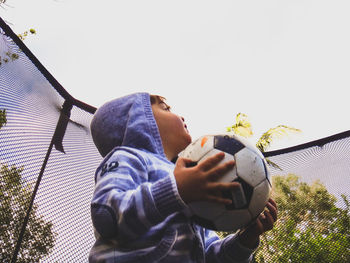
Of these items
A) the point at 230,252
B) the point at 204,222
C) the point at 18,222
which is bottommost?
the point at 18,222

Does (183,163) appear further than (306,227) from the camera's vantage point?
No

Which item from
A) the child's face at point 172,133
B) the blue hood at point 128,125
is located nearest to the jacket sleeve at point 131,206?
the blue hood at point 128,125

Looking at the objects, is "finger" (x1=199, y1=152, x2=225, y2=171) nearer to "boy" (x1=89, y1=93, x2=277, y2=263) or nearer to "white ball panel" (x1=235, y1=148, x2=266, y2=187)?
"boy" (x1=89, y1=93, x2=277, y2=263)

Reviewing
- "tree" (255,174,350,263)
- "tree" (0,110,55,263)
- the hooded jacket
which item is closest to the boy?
the hooded jacket

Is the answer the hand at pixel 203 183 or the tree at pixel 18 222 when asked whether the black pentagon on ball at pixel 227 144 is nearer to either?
the hand at pixel 203 183

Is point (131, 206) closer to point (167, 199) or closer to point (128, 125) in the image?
point (167, 199)

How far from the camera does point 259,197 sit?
0.81m

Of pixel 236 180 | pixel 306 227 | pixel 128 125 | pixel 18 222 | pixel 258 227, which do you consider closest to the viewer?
pixel 236 180

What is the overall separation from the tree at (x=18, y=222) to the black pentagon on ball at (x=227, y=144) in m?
1.29

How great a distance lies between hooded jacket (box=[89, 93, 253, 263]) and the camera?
642 millimetres

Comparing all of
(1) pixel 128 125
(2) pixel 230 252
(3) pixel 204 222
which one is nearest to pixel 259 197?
(3) pixel 204 222

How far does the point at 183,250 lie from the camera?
31.0 inches

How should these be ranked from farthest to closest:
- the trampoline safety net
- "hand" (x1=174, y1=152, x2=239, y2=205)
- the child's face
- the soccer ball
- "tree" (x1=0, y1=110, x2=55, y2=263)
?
the trampoline safety net < "tree" (x1=0, y1=110, x2=55, y2=263) < the child's face < the soccer ball < "hand" (x1=174, y1=152, x2=239, y2=205)

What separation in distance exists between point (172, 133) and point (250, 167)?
522mm
